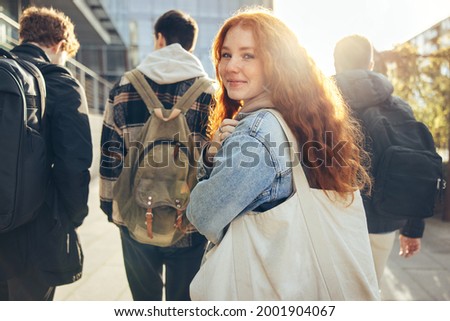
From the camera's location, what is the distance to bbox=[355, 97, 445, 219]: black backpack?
91.3 inches

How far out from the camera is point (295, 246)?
135 centimetres

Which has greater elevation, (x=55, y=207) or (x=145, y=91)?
(x=145, y=91)

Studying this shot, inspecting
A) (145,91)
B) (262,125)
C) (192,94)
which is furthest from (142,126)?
(262,125)

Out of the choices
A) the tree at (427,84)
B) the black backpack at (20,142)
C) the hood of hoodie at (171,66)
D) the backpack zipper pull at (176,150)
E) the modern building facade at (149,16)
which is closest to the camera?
the black backpack at (20,142)

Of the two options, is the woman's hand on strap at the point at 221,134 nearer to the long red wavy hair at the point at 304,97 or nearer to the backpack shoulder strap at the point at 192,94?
the long red wavy hair at the point at 304,97

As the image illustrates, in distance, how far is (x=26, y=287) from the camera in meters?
2.21

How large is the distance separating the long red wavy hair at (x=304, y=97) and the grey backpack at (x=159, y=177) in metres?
0.83

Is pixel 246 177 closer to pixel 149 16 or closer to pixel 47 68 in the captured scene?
pixel 47 68

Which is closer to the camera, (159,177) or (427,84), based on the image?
(159,177)

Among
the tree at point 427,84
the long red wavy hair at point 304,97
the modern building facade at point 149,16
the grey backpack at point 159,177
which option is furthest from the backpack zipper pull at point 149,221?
the modern building facade at point 149,16

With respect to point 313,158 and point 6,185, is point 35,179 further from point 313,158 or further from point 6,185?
point 313,158

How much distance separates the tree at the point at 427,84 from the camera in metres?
6.45

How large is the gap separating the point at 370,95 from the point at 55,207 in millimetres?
1895
